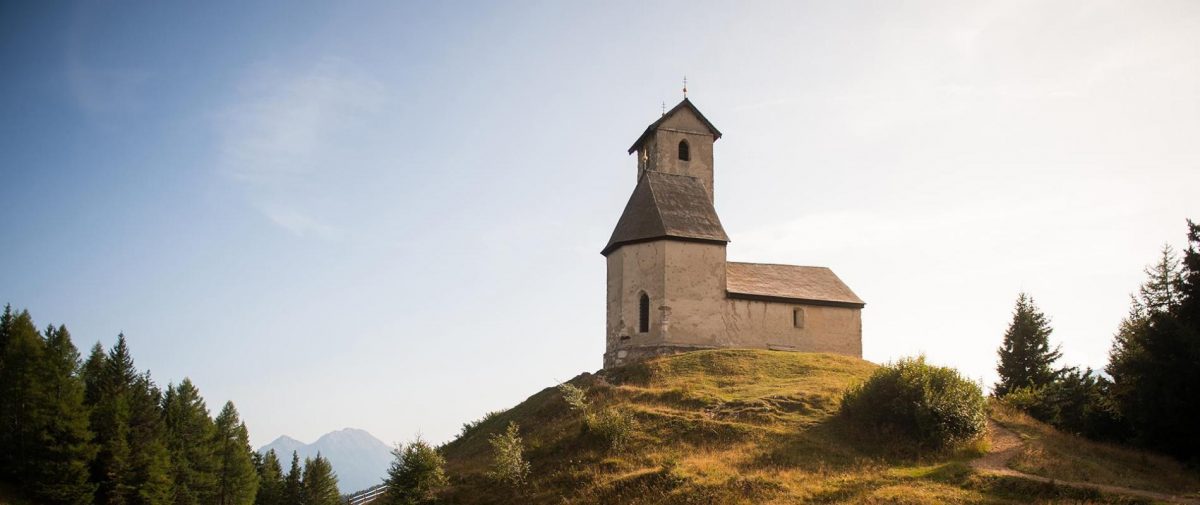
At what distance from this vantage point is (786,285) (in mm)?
43531

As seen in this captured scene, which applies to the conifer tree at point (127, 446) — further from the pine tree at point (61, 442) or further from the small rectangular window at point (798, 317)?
the small rectangular window at point (798, 317)

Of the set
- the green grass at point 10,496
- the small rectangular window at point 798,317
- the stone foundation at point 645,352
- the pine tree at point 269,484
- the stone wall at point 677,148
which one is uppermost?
the stone wall at point 677,148

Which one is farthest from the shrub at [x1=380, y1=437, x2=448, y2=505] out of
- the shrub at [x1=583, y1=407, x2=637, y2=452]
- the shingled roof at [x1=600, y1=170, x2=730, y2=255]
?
the shingled roof at [x1=600, y1=170, x2=730, y2=255]

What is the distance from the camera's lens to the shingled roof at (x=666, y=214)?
4059 centimetres

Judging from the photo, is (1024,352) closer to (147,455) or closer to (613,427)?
(613,427)

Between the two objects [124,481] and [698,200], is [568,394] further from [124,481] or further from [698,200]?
[124,481]

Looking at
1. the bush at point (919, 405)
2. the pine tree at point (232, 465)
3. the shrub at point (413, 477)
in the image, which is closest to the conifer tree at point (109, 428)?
the pine tree at point (232, 465)

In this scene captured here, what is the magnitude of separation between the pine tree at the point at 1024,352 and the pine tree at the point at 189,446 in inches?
2006

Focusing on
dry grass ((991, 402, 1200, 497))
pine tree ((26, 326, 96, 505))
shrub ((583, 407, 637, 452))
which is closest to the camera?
dry grass ((991, 402, 1200, 497))

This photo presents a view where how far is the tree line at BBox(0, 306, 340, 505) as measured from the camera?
4494cm

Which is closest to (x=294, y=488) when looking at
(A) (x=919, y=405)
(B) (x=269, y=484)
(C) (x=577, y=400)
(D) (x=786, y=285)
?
(B) (x=269, y=484)

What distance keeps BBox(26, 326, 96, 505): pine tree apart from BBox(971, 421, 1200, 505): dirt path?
45994mm

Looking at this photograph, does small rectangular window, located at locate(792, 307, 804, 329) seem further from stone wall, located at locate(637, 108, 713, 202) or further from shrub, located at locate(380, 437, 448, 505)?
shrub, located at locate(380, 437, 448, 505)

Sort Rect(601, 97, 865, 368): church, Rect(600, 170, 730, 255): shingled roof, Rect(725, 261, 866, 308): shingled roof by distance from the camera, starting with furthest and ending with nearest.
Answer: Rect(725, 261, 866, 308): shingled roof
Rect(600, 170, 730, 255): shingled roof
Rect(601, 97, 865, 368): church
